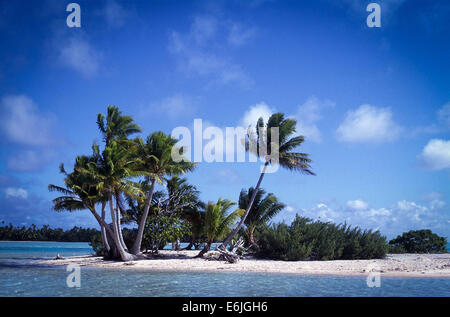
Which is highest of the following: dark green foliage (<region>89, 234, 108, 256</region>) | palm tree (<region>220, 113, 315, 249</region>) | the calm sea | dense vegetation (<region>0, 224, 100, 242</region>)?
palm tree (<region>220, 113, 315, 249</region>)

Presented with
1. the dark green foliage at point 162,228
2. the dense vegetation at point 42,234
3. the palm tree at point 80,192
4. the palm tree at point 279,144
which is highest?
the palm tree at point 279,144

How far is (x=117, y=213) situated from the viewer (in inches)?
797

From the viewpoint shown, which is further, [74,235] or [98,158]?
[74,235]

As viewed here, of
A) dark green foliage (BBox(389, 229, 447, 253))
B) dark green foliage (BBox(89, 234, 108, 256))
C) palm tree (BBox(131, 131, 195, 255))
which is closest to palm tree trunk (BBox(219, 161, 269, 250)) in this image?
palm tree (BBox(131, 131, 195, 255))

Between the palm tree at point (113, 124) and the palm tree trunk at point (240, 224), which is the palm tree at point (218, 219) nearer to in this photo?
the palm tree trunk at point (240, 224)

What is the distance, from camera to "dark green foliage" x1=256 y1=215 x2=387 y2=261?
2223cm

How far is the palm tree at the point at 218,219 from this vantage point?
70.0 ft

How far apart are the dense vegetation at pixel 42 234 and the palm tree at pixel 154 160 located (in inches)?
2203

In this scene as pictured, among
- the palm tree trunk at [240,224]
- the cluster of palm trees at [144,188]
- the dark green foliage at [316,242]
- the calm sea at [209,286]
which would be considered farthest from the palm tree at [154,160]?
the dark green foliage at [316,242]

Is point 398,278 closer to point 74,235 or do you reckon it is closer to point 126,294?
point 126,294

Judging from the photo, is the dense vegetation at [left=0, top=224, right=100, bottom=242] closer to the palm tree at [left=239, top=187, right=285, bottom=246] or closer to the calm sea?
the palm tree at [left=239, top=187, right=285, bottom=246]

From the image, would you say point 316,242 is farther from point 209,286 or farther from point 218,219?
point 209,286
